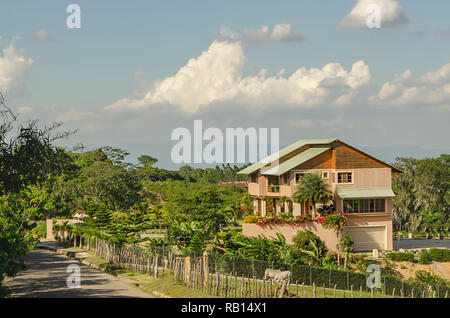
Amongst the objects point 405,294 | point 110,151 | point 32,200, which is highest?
point 110,151

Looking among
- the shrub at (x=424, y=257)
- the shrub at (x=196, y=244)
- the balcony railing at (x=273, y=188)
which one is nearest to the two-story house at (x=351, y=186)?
the balcony railing at (x=273, y=188)

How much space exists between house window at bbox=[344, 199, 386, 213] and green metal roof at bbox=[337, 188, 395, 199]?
60cm

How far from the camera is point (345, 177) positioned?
53.2m

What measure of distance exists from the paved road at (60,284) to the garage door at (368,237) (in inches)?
904

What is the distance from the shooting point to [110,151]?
108312mm

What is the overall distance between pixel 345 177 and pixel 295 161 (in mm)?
5185

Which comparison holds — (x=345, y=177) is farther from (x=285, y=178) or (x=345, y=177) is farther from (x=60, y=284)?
(x=60, y=284)

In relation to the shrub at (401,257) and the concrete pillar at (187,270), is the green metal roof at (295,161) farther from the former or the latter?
the concrete pillar at (187,270)

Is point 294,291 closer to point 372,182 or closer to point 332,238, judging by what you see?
point 332,238

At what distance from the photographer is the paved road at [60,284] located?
33.6 metres

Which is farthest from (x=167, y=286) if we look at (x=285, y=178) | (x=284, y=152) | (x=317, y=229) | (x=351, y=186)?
(x=284, y=152)

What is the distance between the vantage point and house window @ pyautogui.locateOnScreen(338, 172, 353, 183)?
53.2 m
